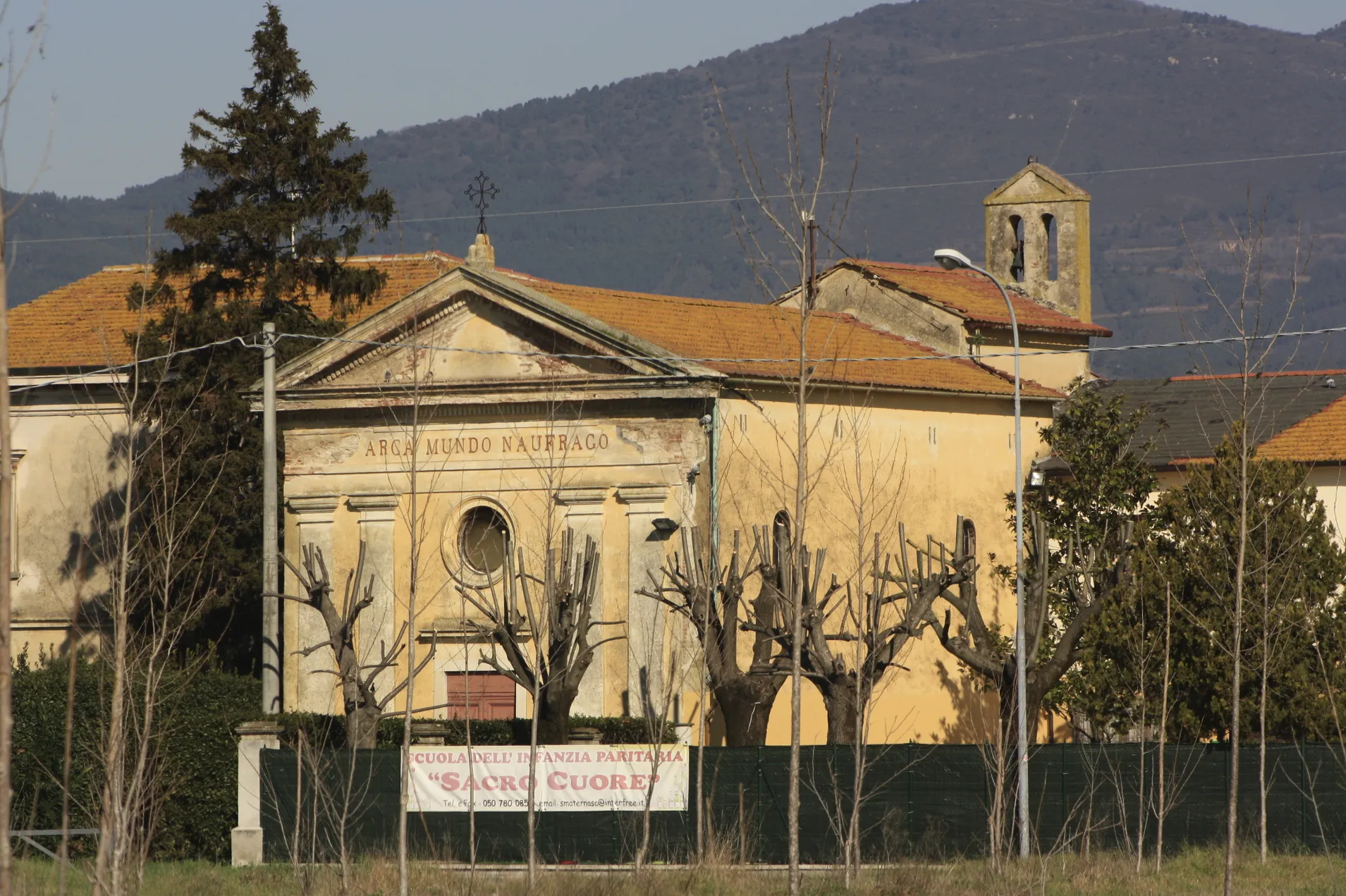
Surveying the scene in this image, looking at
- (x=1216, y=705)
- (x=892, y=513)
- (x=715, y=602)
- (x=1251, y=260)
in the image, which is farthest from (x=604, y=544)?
(x=1251, y=260)

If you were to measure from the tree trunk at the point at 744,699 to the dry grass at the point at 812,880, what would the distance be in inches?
156

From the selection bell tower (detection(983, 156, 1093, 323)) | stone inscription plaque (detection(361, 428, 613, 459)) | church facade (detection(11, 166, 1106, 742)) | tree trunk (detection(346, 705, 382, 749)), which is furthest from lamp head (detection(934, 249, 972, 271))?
bell tower (detection(983, 156, 1093, 323))

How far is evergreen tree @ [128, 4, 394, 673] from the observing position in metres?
Answer: 32.4

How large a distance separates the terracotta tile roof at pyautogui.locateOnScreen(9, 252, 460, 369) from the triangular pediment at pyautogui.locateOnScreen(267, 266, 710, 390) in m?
5.48

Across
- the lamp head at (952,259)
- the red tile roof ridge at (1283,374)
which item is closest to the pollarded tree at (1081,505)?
the red tile roof ridge at (1283,374)

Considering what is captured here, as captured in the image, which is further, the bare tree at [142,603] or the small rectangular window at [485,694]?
the small rectangular window at [485,694]

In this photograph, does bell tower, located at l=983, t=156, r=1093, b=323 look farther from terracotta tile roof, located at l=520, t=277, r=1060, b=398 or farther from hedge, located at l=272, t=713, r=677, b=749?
hedge, located at l=272, t=713, r=677, b=749

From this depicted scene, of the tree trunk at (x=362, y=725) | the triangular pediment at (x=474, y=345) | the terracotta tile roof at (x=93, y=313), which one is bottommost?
the tree trunk at (x=362, y=725)

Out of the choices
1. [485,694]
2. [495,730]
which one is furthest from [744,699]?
[485,694]

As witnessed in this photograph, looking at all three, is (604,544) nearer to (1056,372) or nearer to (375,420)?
(375,420)

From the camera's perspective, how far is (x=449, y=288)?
30422mm

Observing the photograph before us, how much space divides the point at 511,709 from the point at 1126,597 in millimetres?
9513

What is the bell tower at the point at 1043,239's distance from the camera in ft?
143

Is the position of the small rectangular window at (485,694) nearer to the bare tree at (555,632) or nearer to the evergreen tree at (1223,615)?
the bare tree at (555,632)
